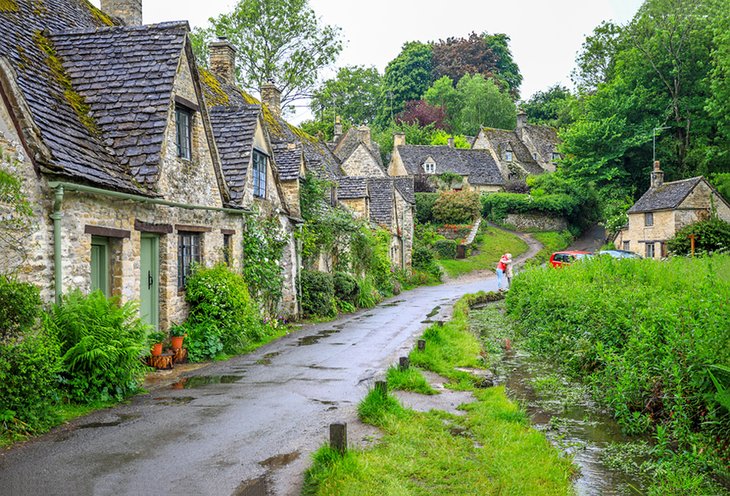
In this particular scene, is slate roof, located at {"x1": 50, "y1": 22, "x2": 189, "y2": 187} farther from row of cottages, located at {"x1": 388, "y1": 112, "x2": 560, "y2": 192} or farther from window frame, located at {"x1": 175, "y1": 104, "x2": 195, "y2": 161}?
row of cottages, located at {"x1": 388, "y1": 112, "x2": 560, "y2": 192}

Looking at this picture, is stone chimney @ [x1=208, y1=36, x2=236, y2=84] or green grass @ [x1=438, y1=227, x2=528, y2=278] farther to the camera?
green grass @ [x1=438, y1=227, x2=528, y2=278]

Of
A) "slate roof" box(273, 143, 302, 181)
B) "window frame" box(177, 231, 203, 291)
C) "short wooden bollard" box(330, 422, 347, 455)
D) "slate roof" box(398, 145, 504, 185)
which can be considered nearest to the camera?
"short wooden bollard" box(330, 422, 347, 455)

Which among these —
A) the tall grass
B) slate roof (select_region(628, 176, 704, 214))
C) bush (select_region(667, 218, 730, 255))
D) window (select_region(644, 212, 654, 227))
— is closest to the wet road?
the tall grass

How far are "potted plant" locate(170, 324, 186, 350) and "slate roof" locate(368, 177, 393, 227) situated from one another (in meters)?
28.2

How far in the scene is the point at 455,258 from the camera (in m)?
54.2

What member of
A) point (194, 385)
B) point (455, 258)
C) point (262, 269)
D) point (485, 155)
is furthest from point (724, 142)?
point (194, 385)

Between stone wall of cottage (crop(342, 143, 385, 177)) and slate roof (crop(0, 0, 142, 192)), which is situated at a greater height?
stone wall of cottage (crop(342, 143, 385, 177))

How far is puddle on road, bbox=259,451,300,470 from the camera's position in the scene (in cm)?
767

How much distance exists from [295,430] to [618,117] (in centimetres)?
5320

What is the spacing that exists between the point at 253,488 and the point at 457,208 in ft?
184

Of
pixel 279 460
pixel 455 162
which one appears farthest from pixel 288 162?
pixel 455 162

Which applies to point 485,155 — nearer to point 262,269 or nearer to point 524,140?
point 524,140

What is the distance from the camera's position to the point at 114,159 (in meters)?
13.4

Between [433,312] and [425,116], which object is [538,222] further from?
[433,312]
